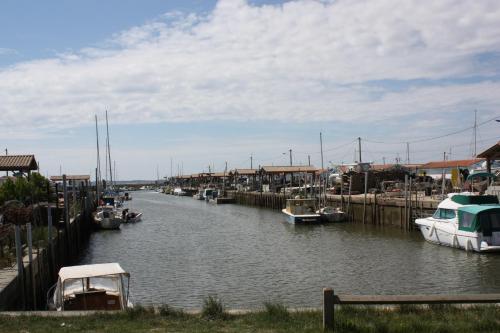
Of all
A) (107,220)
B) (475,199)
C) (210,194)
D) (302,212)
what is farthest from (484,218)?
(210,194)

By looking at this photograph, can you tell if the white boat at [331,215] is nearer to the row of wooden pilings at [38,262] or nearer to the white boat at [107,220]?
the white boat at [107,220]

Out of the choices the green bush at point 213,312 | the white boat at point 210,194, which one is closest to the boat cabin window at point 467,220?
the green bush at point 213,312

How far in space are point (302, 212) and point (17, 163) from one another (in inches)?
1082

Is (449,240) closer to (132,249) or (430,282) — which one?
(430,282)

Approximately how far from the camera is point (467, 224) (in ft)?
104

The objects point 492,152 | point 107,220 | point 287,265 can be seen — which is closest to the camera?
point 287,265

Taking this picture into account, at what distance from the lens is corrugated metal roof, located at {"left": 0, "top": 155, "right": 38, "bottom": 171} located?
36.2m

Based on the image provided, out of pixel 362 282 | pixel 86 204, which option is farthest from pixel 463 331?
pixel 86 204

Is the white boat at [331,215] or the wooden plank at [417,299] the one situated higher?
the wooden plank at [417,299]

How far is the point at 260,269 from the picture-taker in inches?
1127

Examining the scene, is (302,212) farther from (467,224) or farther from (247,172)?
(247,172)

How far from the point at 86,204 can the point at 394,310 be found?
46386mm

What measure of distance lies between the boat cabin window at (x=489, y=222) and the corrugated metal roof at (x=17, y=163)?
2754 centimetres

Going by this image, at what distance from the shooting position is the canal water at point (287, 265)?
74.6 feet
